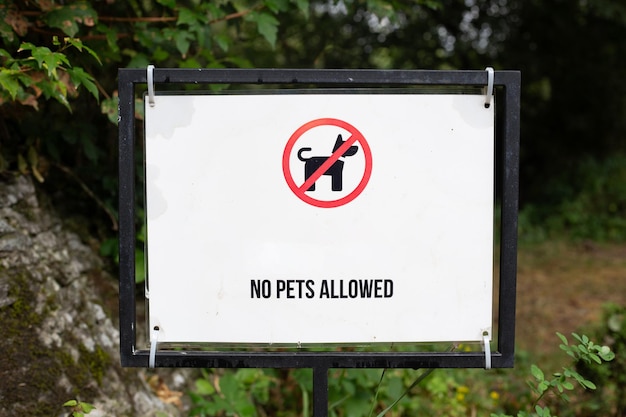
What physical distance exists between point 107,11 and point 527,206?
777 cm

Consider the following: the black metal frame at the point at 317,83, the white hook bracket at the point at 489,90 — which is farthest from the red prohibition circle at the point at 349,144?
the white hook bracket at the point at 489,90

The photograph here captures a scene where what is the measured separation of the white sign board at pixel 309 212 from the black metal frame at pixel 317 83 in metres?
0.05

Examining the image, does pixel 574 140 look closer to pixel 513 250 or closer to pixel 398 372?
pixel 398 372

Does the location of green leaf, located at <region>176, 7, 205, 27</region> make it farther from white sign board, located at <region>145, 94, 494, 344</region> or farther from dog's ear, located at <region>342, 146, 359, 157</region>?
dog's ear, located at <region>342, 146, 359, 157</region>

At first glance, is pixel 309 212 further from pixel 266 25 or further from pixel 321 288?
→ pixel 266 25

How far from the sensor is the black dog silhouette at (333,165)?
1710 mm

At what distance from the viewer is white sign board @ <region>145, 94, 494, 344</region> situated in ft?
5.64

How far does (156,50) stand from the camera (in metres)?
2.71

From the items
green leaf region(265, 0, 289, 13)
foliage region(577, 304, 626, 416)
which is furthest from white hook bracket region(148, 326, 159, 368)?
foliage region(577, 304, 626, 416)

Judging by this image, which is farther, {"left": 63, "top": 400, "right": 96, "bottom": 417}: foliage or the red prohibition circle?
{"left": 63, "top": 400, "right": 96, "bottom": 417}: foliage

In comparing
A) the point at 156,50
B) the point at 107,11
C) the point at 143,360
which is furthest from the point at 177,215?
the point at 107,11

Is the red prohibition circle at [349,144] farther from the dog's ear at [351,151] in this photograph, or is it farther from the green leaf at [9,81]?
the green leaf at [9,81]

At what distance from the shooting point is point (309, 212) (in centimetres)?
172

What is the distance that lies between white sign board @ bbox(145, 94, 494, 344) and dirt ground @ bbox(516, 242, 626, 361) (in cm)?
260
